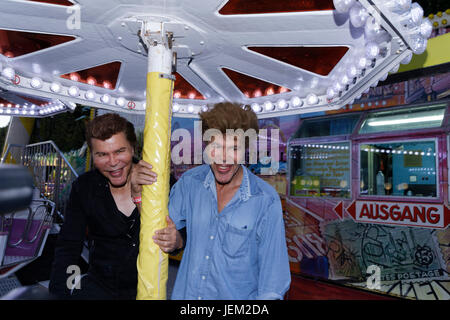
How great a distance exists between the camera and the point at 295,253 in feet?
21.1

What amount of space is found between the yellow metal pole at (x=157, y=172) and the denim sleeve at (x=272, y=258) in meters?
0.62

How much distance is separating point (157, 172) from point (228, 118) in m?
0.58

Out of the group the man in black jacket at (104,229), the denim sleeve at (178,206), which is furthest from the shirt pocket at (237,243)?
the man in black jacket at (104,229)

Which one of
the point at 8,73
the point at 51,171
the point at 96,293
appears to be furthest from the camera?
the point at 51,171

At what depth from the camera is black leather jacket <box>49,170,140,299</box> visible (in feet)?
8.01

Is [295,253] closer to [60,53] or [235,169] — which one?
[235,169]

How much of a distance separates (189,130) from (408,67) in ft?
17.1

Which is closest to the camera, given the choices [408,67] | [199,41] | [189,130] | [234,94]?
[199,41]

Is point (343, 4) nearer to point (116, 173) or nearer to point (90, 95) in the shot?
point (116, 173)

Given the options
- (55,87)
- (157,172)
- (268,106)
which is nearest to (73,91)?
(55,87)

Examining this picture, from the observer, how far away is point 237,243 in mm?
2010

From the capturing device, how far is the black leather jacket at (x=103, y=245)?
2.44m

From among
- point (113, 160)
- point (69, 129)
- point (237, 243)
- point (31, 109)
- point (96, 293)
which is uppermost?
point (69, 129)
